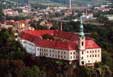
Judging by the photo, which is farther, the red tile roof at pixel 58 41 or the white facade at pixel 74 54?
the red tile roof at pixel 58 41

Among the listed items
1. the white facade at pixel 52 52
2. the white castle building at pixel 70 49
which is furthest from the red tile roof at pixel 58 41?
the white facade at pixel 52 52

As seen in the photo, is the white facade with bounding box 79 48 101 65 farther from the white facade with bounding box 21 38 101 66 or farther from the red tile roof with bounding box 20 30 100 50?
the red tile roof with bounding box 20 30 100 50

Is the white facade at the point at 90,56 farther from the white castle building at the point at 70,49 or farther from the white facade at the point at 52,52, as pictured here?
the white facade at the point at 52,52

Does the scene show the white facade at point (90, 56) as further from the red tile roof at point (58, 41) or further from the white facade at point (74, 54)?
the red tile roof at point (58, 41)

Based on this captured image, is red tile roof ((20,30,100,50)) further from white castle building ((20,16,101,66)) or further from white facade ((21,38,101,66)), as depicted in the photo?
white facade ((21,38,101,66))

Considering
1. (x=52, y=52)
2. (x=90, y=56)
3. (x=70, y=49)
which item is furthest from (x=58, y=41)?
(x=90, y=56)

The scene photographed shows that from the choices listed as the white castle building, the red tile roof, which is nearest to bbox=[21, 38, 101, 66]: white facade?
the white castle building

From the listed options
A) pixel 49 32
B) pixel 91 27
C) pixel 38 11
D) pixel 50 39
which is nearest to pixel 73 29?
pixel 91 27

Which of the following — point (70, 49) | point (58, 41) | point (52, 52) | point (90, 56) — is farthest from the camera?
point (58, 41)

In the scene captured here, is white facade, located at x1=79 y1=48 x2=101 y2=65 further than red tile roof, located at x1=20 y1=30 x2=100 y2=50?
No

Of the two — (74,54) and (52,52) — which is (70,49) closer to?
(74,54)

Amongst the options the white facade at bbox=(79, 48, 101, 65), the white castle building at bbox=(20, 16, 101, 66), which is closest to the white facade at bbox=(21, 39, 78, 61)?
the white castle building at bbox=(20, 16, 101, 66)
